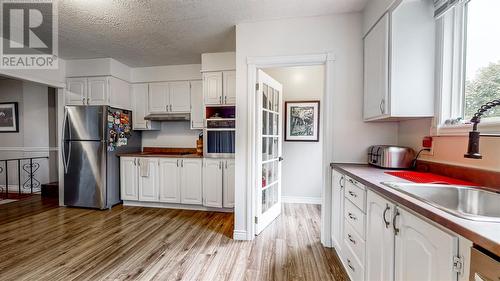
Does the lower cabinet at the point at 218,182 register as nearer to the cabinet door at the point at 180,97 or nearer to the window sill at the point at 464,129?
the cabinet door at the point at 180,97

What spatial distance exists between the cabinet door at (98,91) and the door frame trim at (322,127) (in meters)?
2.59

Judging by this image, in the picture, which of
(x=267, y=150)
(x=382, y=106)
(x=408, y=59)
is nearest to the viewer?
(x=408, y=59)

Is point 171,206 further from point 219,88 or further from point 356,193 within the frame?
point 356,193

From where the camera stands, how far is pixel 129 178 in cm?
378

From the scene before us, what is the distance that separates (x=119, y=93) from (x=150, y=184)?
163 cm

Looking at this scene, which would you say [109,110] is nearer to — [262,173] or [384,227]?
[262,173]

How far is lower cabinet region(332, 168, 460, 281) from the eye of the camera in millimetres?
795

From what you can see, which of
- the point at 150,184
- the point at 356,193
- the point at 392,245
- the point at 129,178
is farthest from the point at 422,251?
the point at 129,178

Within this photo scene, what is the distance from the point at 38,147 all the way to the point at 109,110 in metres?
2.69

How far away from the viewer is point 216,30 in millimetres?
2734

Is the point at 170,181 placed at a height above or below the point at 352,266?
above

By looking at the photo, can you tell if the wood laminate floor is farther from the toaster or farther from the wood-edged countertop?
→ the wood-edged countertop

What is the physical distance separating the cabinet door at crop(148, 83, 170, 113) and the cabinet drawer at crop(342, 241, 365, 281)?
3.45 meters

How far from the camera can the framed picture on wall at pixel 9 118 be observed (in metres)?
4.81
